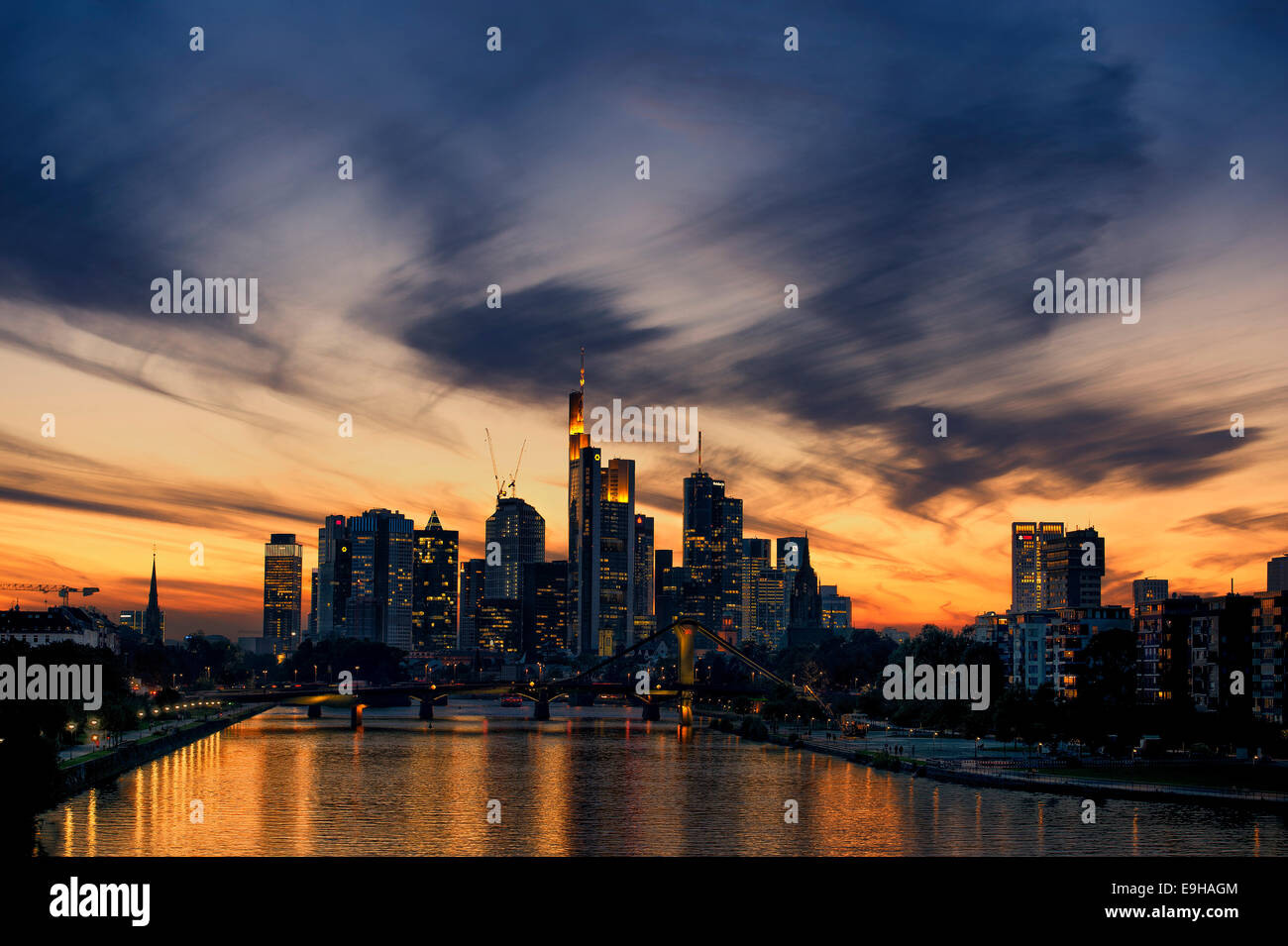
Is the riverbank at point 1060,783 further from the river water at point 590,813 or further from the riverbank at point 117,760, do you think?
the riverbank at point 117,760

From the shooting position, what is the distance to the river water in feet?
230

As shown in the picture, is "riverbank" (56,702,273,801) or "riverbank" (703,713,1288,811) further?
"riverbank" (56,702,273,801)

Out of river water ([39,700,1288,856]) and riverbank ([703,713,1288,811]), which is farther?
riverbank ([703,713,1288,811])

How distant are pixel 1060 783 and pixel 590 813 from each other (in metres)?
32.9

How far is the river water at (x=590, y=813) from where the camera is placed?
70062 millimetres

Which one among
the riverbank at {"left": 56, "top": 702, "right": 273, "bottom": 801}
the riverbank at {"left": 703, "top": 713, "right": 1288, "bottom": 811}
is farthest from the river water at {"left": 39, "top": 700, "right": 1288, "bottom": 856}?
the riverbank at {"left": 56, "top": 702, "right": 273, "bottom": 801}

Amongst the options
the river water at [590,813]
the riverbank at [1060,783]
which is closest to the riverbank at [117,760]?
the river water at [590,813]

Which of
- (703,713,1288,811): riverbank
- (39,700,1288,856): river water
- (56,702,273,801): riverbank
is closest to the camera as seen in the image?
(39,700,1288,856): river water

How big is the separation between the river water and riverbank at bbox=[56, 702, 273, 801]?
1.75 metres

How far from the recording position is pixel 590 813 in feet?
287

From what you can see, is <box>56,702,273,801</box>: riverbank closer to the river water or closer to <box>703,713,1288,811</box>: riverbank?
the river water

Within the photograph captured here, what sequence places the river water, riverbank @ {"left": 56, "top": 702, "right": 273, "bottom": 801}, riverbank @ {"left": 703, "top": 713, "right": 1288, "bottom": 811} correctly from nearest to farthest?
the river water → riverbank @ {"left": 703, "top": 713, "right": 1288, "bottom": 811} → riverbank @ {"left": 56, "top": 702, "right": 273, "bottom": 801}
